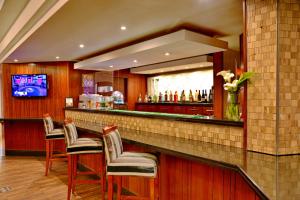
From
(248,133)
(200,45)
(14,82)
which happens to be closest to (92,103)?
(14,82)

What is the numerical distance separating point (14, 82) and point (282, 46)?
6.48 m

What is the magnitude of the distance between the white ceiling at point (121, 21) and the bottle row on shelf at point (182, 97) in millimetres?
2087

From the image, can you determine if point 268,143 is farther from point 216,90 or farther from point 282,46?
point 216,90

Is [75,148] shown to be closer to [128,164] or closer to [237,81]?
[128,164]

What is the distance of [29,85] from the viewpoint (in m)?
6.48

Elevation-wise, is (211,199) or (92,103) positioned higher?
(92,103)

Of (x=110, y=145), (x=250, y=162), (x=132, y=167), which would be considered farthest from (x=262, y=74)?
(x=110, y=145)

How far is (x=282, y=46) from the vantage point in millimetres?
1901

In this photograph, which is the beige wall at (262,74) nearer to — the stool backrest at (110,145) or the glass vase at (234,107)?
the glass vase at (234,107)

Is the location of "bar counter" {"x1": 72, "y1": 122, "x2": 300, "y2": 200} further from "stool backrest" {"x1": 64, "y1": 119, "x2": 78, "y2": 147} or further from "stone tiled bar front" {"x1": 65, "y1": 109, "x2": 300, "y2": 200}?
"stool backrest" {"x1": 64, "y1": 119, "x2": 78, "y2": 147}

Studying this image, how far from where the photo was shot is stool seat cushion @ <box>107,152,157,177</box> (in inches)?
84.4

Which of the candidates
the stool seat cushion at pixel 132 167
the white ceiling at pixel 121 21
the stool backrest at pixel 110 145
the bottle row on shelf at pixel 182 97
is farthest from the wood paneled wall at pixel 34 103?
the stool seat cushion at pixel 132 167

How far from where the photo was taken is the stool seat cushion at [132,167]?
2.14 meters

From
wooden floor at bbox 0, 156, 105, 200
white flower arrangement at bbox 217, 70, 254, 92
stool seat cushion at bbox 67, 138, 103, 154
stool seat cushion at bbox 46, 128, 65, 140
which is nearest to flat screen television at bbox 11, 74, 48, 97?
wooden floor at bbox 0, 156, 105, 200
